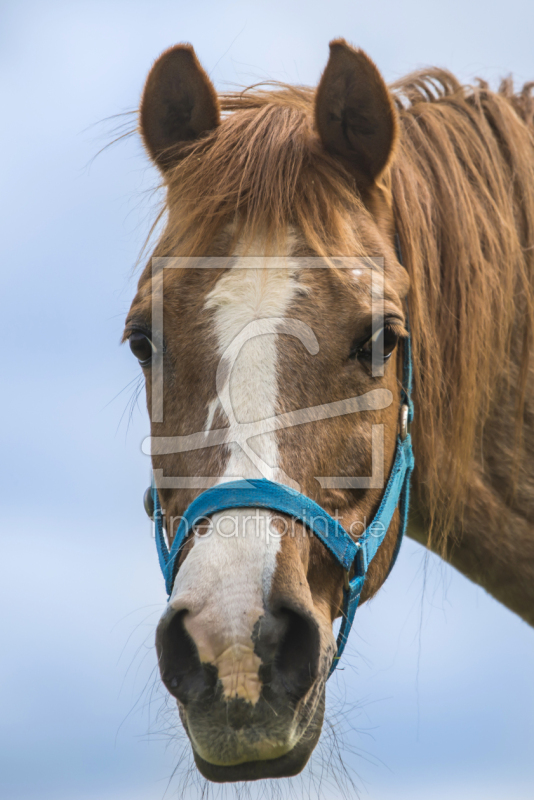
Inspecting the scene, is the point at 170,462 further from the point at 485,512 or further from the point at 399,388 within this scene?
the point at 485,512

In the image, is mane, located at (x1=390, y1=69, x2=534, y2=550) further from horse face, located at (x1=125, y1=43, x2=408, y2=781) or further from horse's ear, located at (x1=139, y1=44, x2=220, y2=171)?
horse's ear, located at (x1=139, y1=44, x2=220, y2=171)

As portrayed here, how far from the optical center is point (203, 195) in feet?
9.24

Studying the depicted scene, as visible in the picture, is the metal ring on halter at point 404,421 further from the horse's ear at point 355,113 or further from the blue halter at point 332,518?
the horse's ear at point 355,113

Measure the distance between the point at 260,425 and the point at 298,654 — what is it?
0.68 meters

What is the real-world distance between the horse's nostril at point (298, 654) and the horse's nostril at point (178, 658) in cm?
24

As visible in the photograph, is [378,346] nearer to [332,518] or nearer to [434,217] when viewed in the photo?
[332,518]

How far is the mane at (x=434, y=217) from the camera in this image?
108 inches

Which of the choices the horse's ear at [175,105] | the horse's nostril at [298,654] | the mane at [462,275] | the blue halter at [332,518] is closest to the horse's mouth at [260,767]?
the horse's nostril at [298,654]

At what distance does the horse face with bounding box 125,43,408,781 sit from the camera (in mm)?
1931

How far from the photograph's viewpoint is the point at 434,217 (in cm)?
324

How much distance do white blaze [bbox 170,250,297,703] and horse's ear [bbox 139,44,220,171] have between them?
1007mm

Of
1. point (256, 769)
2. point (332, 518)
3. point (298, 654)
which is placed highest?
point (332, 518)

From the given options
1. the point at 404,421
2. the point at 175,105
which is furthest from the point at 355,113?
the point at 404,421

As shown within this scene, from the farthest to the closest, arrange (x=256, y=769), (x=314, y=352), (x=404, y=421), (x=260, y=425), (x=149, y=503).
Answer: (x=149, y=503) → (x=404, y=421) → (x=314, y=352) → (x=260, y=425) → (x=256, y=769)
